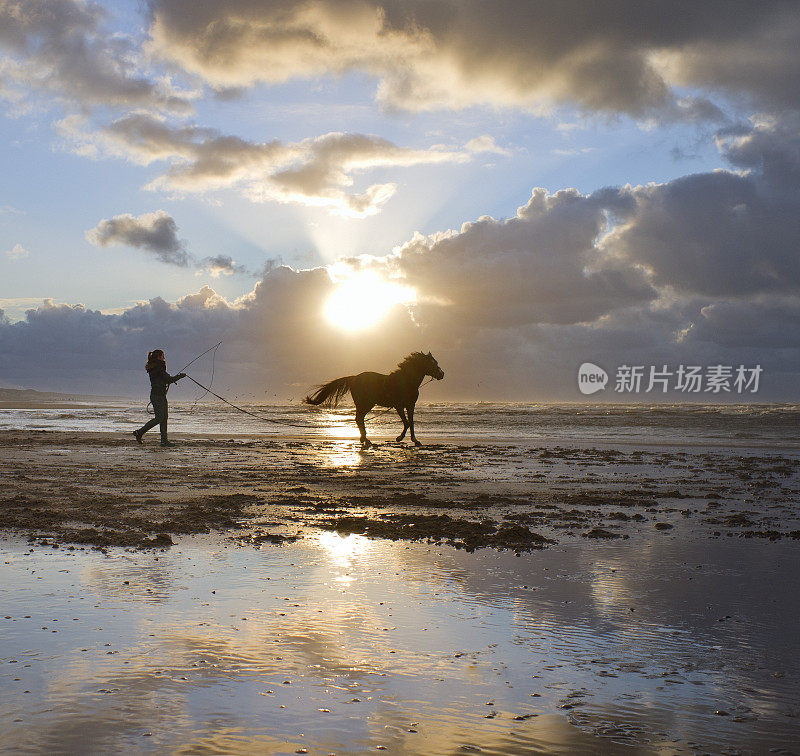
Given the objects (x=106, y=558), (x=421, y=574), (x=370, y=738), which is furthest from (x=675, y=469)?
(x=370, y=738)

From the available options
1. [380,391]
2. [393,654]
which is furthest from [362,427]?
[393,654]

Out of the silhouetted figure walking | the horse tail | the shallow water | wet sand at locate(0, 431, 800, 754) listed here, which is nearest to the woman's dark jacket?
the silhouetted figure walking

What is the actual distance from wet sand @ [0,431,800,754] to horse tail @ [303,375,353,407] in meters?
11.3

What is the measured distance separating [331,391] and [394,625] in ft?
55.7

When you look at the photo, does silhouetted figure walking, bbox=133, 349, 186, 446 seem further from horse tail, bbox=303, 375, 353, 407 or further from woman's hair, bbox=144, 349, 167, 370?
horse tail, bbox=303, 375, 353, 407

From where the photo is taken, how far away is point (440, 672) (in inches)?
136

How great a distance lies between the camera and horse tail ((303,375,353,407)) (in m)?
20.8

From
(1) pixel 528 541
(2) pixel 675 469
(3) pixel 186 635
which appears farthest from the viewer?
(2) pixel 675 469

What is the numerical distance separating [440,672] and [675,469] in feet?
39.6

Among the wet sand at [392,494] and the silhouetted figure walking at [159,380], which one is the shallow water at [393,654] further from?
the silhouetted figure walking at [159,380]

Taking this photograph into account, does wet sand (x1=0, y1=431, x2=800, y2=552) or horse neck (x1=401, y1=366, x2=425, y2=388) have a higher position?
horse neck (x1=401, y1=366, x2=425, y2=388)

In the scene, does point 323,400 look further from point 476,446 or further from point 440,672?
point 440,672

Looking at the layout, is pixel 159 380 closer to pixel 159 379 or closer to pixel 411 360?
pixel 159 379

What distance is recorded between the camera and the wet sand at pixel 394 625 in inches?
112
